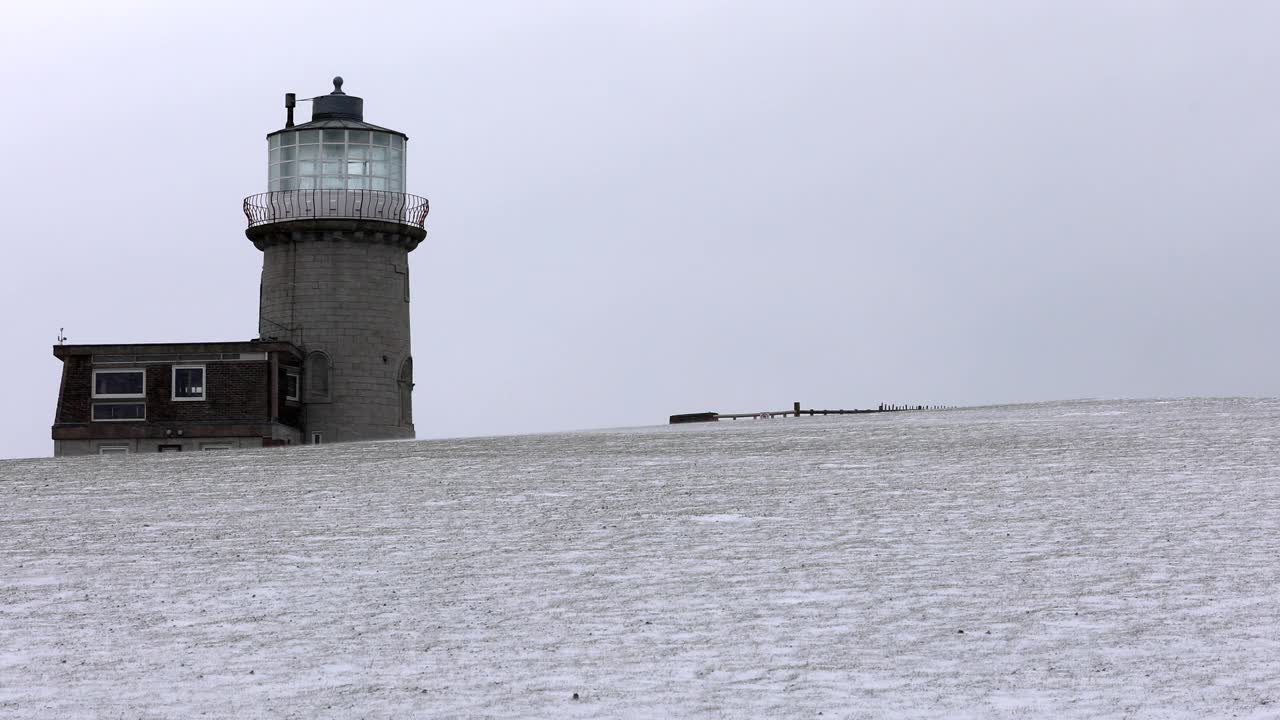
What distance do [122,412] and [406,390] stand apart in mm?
9018

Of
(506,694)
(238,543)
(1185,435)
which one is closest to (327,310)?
(1185,435)

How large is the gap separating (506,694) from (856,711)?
266cm

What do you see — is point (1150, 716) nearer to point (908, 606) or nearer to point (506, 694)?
point (908, 606)

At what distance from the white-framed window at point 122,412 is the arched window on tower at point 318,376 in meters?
5.05

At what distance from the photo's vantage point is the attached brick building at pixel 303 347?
164 feet

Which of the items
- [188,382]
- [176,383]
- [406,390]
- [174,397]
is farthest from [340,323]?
[174,397]

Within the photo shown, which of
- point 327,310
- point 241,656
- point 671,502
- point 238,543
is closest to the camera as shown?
point 241,656

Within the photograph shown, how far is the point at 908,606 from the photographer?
14633 millimetres

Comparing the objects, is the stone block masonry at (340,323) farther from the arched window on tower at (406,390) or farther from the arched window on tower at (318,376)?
the arched window on tower at (406,390)

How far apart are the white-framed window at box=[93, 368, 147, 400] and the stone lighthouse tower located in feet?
14.0

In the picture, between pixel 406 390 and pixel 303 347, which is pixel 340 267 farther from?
pixel 406 390

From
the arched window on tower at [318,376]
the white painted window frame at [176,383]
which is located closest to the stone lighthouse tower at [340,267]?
the arched window on tower at [318,376]

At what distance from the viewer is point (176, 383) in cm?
5009

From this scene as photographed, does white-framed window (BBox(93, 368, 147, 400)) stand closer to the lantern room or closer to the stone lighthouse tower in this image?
the stone lighthouse tower
